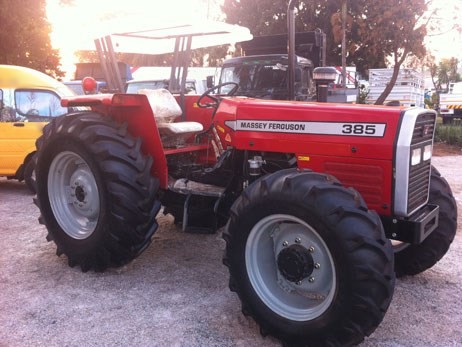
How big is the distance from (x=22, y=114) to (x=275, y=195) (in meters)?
6.28

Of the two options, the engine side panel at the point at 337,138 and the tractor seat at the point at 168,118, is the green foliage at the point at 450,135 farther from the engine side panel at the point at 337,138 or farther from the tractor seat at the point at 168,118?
the engine side panel at the point at 337,138

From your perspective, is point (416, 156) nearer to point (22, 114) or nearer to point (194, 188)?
point (194, 188)

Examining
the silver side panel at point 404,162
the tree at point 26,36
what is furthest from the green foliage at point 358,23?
the silver side panel at point 404,162

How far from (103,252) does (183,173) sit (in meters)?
1.05

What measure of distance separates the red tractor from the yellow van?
11.7 ft

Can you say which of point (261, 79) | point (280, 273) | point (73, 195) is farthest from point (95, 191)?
point (261, 79)

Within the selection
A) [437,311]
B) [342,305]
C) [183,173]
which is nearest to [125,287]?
A: [183,173]

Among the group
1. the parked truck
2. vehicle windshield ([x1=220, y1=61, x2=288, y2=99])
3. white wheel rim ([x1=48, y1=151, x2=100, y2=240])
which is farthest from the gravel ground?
the parked truck

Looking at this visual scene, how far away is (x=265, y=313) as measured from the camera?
116 inches

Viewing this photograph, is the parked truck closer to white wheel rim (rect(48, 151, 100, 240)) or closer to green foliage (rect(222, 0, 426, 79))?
green foliage (rect(222, 0, 426, 79))

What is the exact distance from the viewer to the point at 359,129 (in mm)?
3129

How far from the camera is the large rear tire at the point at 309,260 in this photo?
8.52 feet

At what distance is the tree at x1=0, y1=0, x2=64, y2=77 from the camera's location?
532 inches

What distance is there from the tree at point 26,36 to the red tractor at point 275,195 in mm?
10953
